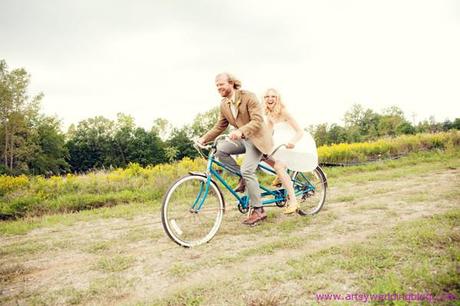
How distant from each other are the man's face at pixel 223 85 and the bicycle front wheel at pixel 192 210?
1203mm

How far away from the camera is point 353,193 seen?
666 centimetres

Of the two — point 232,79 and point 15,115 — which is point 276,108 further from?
point 15,115

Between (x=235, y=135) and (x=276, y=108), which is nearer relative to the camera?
(x=235, y=135)

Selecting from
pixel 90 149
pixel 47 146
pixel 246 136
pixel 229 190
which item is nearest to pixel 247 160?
pixel 246 136

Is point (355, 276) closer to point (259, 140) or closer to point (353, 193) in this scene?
point (259, 140)

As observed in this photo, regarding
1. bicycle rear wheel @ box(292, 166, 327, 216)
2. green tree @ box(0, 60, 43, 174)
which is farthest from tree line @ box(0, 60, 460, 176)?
bicycle rear wheel @ box(292, 166, 327, 216)

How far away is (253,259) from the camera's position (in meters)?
3.30

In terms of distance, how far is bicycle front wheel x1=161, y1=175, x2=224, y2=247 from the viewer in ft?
12.4

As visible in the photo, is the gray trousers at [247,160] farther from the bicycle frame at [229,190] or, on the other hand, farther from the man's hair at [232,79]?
the man's hair at [232,79]

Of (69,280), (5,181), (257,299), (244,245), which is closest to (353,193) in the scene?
(244,245)

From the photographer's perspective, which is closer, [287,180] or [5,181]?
[287,180]

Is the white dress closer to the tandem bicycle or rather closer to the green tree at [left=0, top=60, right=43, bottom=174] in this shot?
the tandem bicycle

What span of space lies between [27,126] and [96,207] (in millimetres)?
39586

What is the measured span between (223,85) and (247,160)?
107 cm
